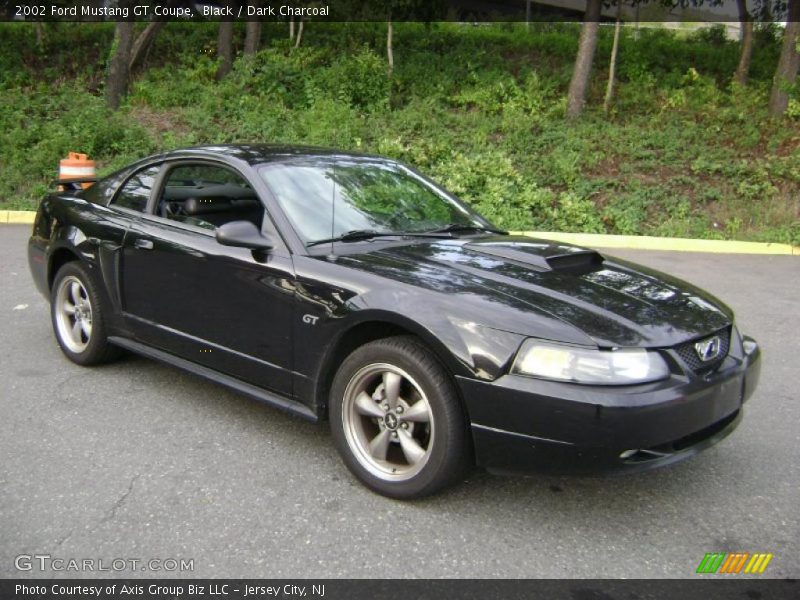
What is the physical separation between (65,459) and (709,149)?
39.1 feet

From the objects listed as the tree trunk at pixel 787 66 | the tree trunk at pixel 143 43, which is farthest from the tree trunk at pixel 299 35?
the tree trunk at pixel 787 66

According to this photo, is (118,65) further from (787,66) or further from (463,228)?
(463,228)

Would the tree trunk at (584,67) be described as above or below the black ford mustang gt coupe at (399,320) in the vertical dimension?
above

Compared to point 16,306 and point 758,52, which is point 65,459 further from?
point 758,52

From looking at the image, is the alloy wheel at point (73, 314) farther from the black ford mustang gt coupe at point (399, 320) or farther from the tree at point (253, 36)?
the tree at point (253, 36)

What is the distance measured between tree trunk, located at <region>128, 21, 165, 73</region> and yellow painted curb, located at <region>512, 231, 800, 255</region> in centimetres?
1171

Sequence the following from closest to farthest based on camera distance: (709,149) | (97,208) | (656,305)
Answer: (656,305)
(97,208)
(709,149)

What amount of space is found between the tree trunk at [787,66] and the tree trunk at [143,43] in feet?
43.8

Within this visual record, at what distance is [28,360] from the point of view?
4922 millimetres

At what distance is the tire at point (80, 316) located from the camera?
4.56 meters

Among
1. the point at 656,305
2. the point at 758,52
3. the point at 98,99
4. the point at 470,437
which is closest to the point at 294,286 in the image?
the point at 470,437

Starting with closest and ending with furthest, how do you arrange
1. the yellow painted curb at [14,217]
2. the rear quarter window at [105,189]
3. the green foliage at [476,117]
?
the rear quarter window at [105,189]
the yellow painted curb at [14,217]
the green foliage at [476,117]

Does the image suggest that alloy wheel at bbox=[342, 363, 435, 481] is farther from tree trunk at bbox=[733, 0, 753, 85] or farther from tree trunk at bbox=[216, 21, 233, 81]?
tree trunk at bbox=[216, 21, 233, 81]

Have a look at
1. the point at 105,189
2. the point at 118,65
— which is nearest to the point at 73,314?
the point at 105,189
